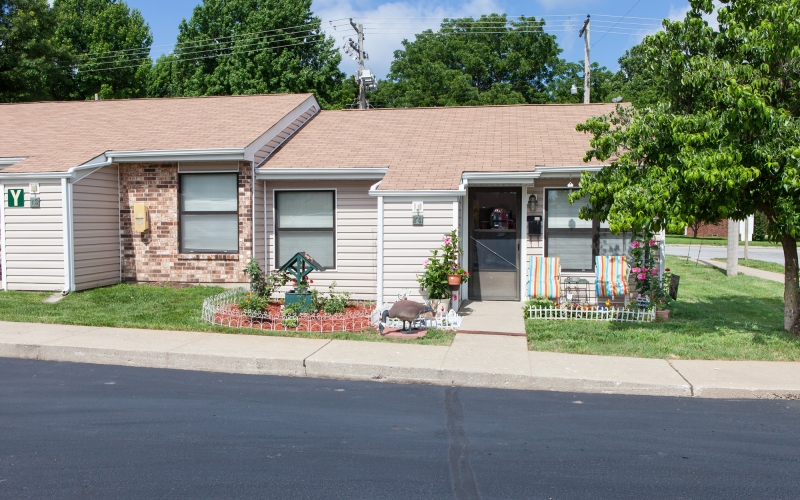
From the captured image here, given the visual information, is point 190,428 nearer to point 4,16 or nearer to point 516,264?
point 516,264

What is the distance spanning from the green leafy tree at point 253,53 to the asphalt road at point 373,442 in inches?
1059

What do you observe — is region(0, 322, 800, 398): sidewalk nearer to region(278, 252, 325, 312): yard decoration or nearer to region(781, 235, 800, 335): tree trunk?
region(781, 235, 800, 335): tree trunk

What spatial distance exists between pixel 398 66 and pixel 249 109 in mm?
28788

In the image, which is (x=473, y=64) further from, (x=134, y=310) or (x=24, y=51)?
(x=134, y=310)

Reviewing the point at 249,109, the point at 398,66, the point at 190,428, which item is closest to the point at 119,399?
the point at 190,428

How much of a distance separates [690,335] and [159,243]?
379 inches

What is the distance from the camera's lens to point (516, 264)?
1184cm

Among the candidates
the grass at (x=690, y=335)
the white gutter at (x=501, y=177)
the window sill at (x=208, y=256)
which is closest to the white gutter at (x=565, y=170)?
the white gutter at (x=501, y=177)

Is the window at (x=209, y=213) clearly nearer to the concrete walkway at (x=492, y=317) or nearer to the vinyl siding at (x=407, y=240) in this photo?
the vinyl siding at (x=407, y=240)

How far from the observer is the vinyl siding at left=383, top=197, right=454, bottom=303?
420 inches

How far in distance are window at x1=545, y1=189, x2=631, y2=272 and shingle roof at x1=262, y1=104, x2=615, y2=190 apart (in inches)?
29.9

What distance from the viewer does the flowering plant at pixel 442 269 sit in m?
10.3

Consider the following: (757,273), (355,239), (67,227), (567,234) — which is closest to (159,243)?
(67,227)

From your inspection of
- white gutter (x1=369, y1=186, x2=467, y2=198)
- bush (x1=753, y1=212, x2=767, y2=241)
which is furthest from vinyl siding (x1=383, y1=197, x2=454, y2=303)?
bush (x1=753, y1=212, x2=767, y2=241)
